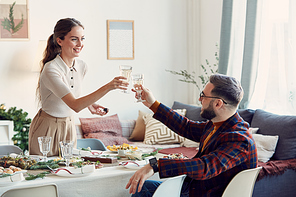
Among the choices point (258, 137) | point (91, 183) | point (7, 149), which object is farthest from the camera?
point (258, 137)

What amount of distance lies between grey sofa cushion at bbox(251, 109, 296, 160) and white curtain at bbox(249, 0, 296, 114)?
0.29 m

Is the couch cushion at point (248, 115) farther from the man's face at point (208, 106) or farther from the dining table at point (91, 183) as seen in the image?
the dining table at point (91, 183)

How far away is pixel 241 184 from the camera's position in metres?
2.03

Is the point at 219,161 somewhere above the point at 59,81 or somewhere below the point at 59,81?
below

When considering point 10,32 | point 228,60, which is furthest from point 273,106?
point 10,32

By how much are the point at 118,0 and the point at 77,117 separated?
155 centimetres

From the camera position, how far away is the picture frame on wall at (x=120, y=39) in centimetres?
504

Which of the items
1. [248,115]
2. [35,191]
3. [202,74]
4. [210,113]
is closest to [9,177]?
[35,191]

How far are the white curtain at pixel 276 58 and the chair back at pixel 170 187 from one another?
2340 millimetres

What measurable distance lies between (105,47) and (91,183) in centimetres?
325

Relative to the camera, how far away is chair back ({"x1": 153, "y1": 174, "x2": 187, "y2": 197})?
1.87 m

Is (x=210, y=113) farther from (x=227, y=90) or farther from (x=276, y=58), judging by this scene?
(x=276, y=58)

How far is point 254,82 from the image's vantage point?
4.28m

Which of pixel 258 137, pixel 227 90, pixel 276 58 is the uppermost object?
pixel 276 58
